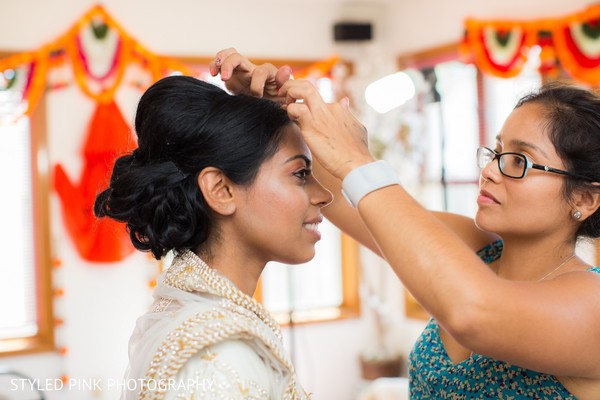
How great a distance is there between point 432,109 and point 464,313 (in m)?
3.93

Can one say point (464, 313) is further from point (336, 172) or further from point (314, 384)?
point (314, 384)

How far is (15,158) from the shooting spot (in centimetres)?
411

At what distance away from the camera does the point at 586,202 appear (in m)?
1.38

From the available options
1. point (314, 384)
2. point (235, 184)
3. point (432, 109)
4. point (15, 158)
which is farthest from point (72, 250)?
point (235, 184)

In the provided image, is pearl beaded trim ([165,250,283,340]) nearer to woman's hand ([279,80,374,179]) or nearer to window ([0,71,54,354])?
woman's hand ([279,80,374,179])

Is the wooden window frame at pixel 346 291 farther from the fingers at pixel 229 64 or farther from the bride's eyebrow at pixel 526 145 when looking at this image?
the bride's eyebrow at pixel 526 145

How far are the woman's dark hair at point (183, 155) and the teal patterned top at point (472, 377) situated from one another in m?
0.57

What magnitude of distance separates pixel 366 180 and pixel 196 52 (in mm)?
3618

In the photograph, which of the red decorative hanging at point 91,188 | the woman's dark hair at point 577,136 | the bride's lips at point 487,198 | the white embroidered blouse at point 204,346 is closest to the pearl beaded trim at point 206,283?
the white embroidered blouse at point 204,346

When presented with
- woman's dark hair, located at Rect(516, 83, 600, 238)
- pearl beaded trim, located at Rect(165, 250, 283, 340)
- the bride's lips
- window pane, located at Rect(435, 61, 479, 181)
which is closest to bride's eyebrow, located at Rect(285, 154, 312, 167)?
pearl beaded trim, located at Rect(165, 250, 283, 340)

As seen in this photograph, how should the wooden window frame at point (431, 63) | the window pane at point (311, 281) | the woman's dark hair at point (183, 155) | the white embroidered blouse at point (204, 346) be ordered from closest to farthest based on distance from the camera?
the white embroidered blouse at point (204, 346) < the woman's dark hair at point (183, 155) < the wooden window frame at point (431, 63) < the window pane at point (311, 281)

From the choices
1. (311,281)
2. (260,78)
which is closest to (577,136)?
(260,78)

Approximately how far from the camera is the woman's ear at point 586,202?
1365mm

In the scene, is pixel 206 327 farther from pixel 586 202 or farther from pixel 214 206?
pixel 586 202
